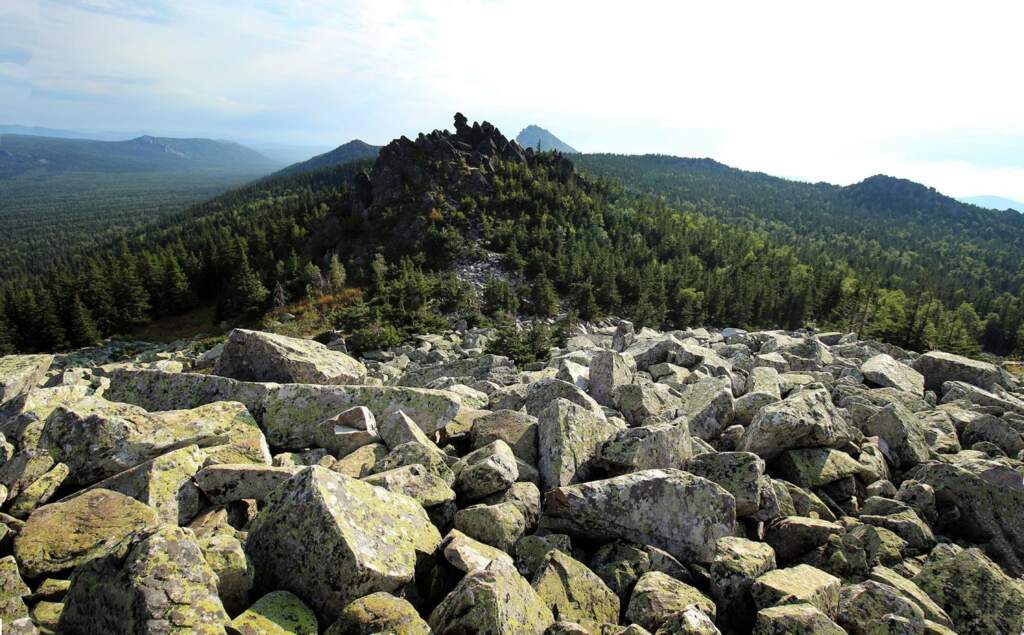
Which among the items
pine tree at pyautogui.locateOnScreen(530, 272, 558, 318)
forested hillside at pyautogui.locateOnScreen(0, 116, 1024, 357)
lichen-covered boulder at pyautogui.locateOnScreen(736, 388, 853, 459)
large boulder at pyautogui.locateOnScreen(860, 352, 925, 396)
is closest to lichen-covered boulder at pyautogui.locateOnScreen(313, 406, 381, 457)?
lichen-covered boulder at pyautogui.locateOnScreen(736, 388, 853, 459)

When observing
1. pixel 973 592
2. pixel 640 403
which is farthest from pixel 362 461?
pixel 973 592

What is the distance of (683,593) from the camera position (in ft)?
18.7

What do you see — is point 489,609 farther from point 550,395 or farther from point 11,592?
point 550,395

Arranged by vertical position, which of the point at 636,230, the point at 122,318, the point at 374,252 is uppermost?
the point at 636,230

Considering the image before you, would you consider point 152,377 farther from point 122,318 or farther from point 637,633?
point 122,318

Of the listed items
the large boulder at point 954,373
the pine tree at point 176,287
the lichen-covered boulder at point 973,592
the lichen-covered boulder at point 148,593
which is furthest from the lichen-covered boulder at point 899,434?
the pine tree at point 176,287

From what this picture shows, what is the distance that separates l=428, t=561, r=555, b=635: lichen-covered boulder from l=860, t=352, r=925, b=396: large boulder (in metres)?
16.9

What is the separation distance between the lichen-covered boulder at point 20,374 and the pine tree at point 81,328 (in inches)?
2379

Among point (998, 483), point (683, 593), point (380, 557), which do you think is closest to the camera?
point (380, 557)

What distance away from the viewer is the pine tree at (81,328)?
58100 millimetres

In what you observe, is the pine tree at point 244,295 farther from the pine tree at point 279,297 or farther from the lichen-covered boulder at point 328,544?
the lichen-covered boulder at point 328,544

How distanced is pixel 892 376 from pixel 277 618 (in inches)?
777

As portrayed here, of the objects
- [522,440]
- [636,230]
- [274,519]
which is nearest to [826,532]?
[522,440]

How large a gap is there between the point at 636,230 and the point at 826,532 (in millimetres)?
95488
